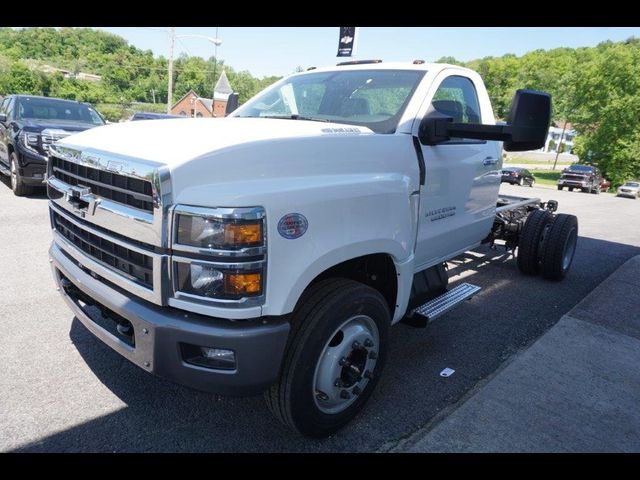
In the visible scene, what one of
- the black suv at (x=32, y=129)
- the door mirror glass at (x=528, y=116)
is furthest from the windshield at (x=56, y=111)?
the door mirror glass at (x=528, y=116)

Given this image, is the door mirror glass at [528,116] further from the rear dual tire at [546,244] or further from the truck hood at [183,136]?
the rear dual tire at [546,244]

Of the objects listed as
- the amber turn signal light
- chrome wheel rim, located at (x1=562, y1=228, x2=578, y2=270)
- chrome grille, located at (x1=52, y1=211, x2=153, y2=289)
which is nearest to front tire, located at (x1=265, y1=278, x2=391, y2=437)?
the amber turn signal light

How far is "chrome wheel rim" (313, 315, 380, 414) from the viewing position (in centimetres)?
243

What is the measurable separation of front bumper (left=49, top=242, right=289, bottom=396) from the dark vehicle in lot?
3167 centimetres

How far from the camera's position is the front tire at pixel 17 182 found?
840 centimetres

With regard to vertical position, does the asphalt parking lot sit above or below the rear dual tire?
below

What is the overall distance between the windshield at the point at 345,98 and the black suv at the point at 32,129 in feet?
20.1

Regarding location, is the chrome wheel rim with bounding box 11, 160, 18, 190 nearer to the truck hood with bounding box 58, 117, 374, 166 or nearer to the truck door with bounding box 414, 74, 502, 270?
the truck hood with bounding box 58, 117, 374, 166

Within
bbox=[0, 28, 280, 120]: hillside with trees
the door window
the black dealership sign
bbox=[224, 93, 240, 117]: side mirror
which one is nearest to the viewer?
the door window

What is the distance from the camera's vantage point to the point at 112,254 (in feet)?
7.50

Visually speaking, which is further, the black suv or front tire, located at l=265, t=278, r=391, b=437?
the black suv

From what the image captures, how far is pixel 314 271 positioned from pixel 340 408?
0.93m

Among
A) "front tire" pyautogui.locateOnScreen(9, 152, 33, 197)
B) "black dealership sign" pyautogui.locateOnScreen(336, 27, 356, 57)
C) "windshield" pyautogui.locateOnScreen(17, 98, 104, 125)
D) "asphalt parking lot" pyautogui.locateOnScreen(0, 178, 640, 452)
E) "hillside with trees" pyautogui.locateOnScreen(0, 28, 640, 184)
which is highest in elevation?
"hillside with trees" pyautogui.locateOnScreen(0, 28, 640, 184)

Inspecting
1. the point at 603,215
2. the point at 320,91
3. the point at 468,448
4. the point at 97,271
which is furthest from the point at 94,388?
the point at 603,215
